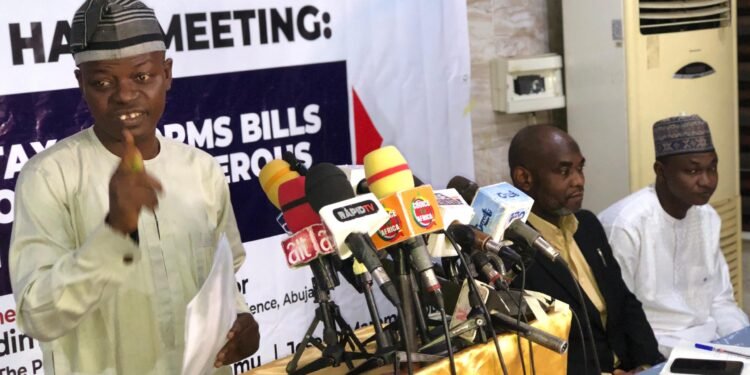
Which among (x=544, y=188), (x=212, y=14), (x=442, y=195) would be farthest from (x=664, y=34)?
(x=442, y=195)

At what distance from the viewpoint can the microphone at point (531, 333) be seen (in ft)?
6.57

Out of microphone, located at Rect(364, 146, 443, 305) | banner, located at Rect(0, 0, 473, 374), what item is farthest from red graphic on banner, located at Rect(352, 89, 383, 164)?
microphone, located at Rect(364, 146, 443, 305)

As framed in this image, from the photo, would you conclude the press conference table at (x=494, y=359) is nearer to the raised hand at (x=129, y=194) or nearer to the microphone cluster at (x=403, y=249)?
the microphone cluster at (x=403, y=249)

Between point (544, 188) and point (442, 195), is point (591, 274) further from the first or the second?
point (442, 195)

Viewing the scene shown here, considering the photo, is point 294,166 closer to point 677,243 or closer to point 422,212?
point 422,212

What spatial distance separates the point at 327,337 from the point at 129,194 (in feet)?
1.71

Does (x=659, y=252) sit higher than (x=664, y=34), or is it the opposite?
(x=664, y=34)

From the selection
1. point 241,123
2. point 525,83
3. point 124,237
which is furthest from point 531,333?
point 525,83

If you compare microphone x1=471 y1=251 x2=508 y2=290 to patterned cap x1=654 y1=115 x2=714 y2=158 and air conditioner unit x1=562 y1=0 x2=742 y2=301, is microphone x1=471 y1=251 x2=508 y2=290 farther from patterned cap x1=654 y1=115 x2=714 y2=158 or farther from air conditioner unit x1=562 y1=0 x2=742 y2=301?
air conditioner unit x1=562 y1=0 x2=742 y2=301

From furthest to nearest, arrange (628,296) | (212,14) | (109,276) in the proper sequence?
(628,296) → (212,14) → (109,276)

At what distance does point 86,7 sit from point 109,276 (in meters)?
0.58

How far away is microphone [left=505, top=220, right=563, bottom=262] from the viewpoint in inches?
82.8

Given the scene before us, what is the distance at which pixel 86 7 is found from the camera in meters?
2.15

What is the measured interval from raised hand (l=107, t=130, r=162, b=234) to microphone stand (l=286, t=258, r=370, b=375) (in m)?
0.34
